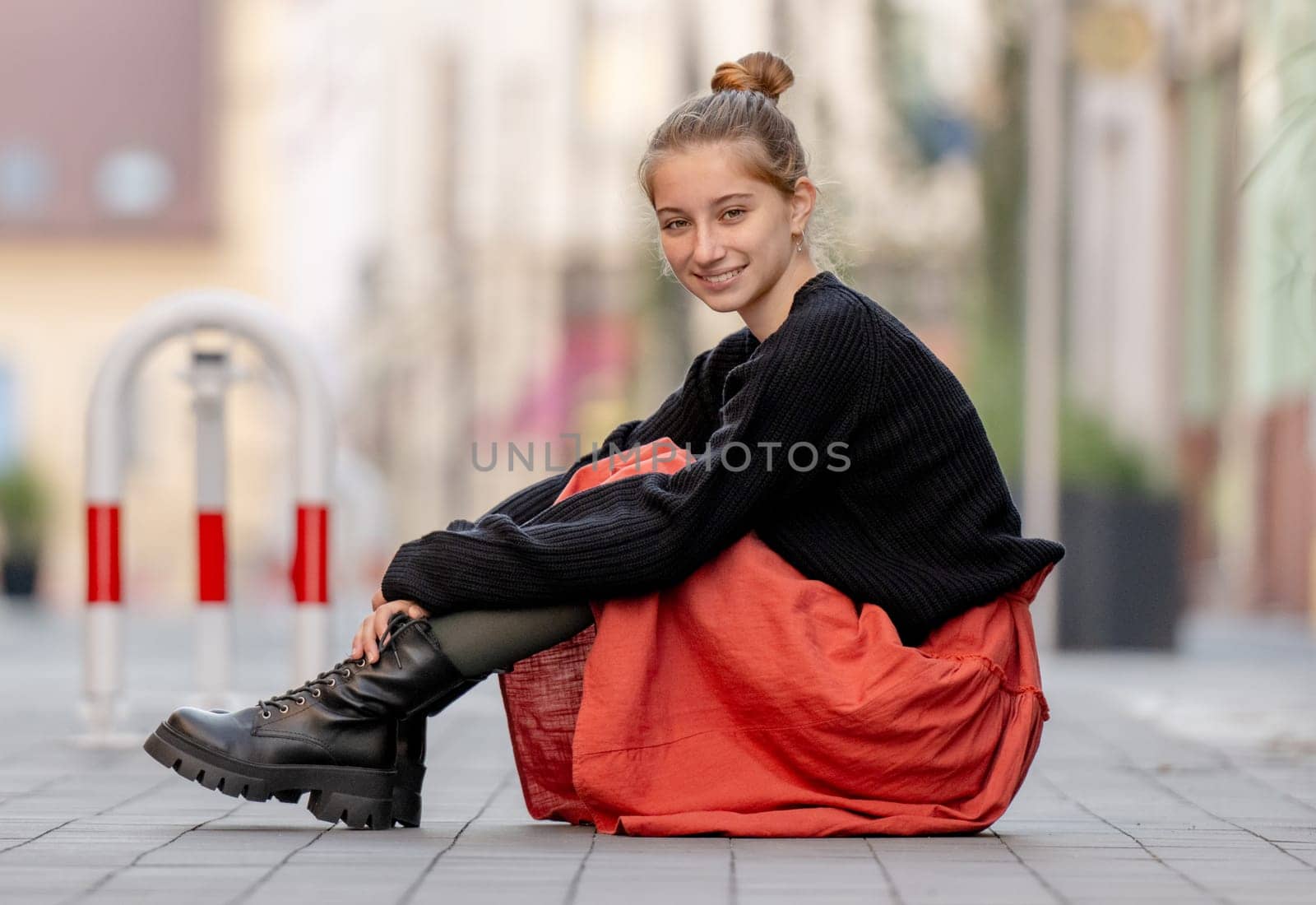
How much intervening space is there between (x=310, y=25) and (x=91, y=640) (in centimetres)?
2993

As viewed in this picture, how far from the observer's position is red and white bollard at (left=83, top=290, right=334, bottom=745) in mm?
6008

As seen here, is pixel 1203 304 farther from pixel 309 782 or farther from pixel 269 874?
pixel 269 874

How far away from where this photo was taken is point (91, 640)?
604 cm

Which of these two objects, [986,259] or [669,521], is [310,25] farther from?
[669,521]

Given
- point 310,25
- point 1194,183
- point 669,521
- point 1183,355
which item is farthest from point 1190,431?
point 669,521

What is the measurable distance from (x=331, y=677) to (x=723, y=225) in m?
1.04

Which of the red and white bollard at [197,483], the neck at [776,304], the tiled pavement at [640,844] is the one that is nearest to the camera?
the tiled pavement at [640,844]

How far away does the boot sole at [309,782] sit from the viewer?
3.88m

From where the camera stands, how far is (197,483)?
6438mm

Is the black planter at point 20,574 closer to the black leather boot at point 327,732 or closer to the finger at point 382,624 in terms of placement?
the black leather boot at point 327,732

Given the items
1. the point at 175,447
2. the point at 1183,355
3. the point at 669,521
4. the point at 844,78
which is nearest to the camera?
the point at 669,521

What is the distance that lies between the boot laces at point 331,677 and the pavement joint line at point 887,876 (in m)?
0.83

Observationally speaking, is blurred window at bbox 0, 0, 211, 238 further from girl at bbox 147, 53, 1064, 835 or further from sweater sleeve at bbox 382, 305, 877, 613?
sweater sleeve at bbox 382, 305, 877, 613

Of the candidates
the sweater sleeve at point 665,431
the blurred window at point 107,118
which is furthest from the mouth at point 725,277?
the blurred window at point 107,118
